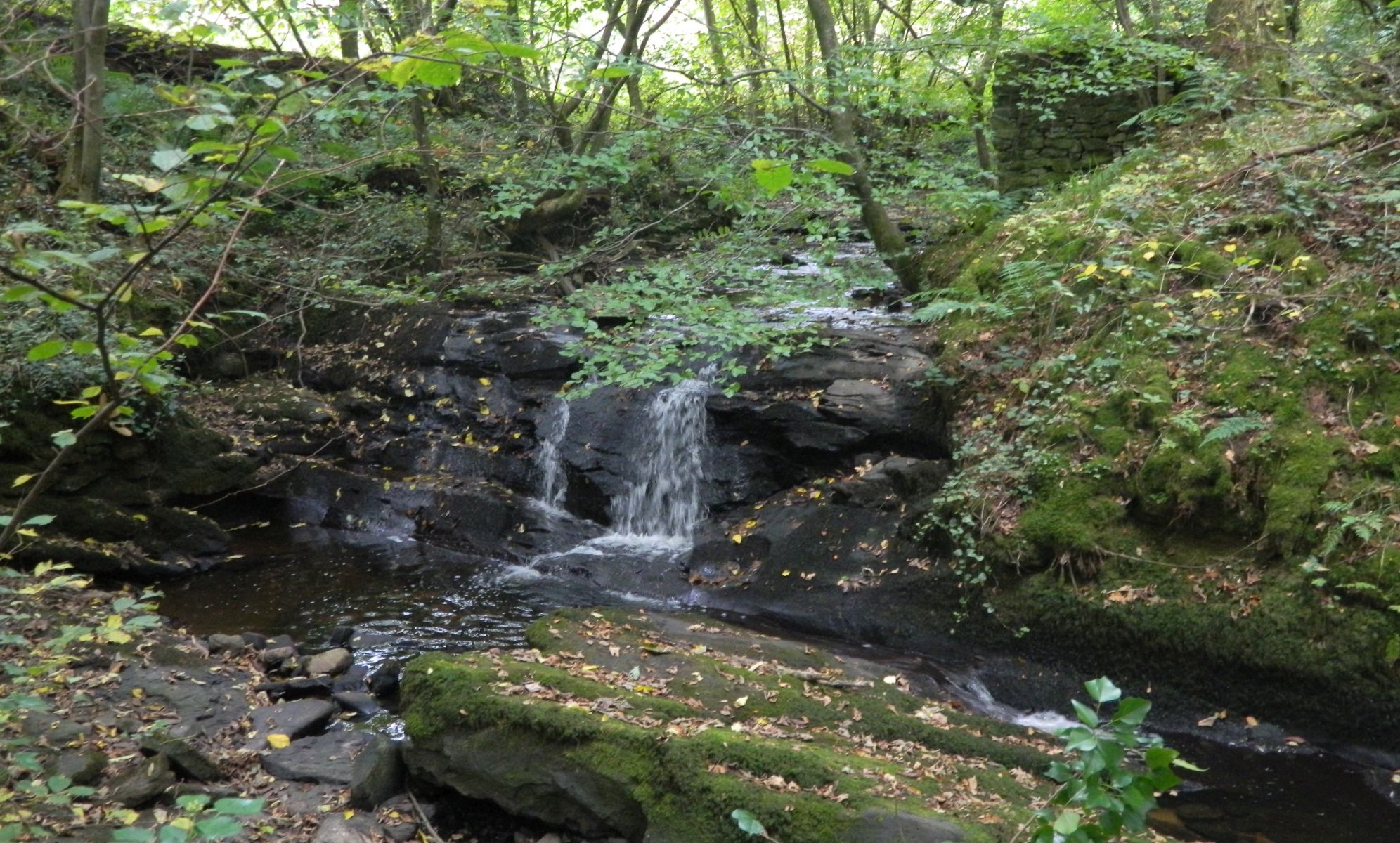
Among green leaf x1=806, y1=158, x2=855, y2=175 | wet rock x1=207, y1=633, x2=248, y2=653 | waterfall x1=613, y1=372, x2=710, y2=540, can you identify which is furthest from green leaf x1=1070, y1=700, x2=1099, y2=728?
waterfall x1=613, y1=372, x2=710, y2=540

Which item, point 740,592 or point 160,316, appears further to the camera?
point 160,316

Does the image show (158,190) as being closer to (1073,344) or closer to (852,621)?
(852,621)

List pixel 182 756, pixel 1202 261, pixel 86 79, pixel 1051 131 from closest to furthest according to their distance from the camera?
pixel 182 756
pixel 86 79
pixel 1202 261
pixel 1051 131

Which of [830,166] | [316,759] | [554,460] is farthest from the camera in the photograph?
[554,460]

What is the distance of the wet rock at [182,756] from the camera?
4.99 metres

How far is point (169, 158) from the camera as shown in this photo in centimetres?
214

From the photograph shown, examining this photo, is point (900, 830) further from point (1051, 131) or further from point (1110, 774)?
point (1051, 131)

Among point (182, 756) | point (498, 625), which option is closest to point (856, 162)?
point (498, 625)

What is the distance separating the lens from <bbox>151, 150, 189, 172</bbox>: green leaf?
2096 mm

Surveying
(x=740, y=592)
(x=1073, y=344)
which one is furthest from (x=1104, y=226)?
(x=740, y=592)

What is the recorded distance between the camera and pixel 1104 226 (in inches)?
343

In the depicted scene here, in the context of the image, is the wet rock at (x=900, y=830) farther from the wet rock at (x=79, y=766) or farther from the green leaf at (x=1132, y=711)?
the wet rock at (x=79, y=766)

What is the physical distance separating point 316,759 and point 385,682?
1.29 meters

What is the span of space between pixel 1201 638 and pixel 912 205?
22.2 feet
